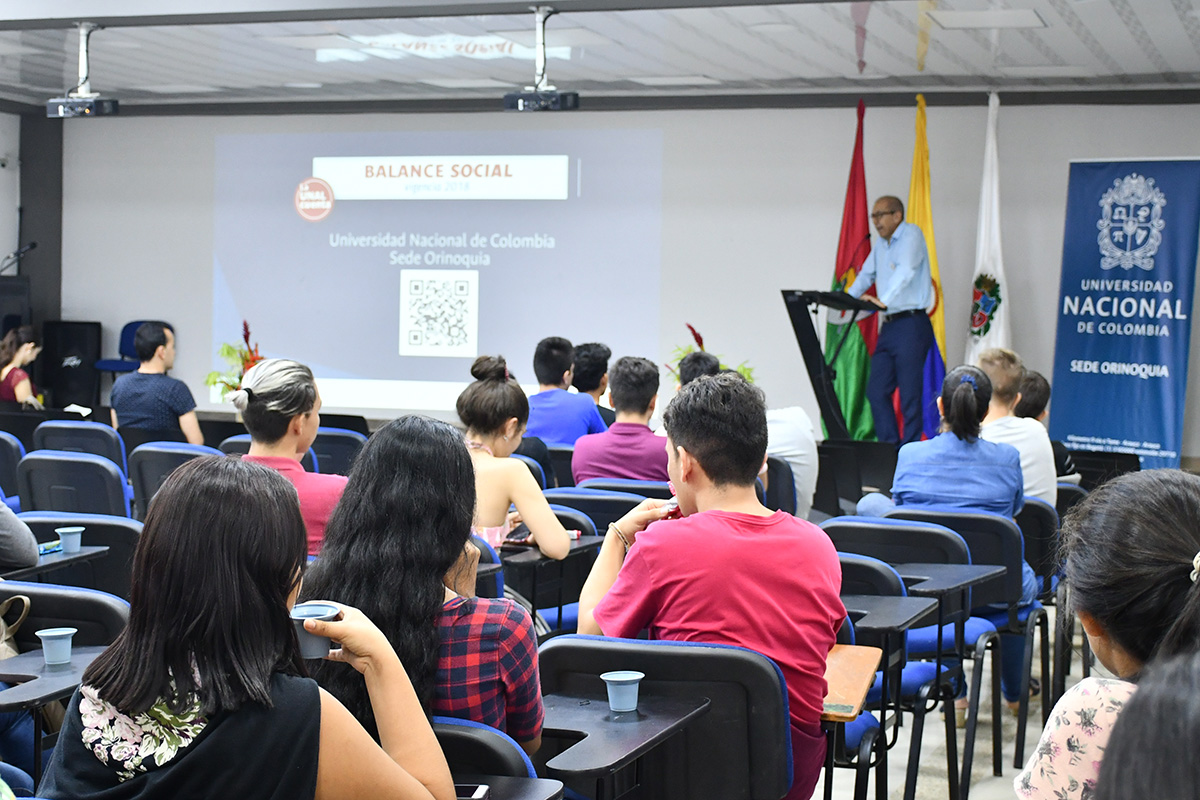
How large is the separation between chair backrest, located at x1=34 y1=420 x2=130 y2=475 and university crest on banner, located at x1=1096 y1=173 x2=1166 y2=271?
6.03 meters

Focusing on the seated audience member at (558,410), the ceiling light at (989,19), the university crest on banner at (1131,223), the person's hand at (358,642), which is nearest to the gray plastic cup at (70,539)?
the person's hand at (358,642)

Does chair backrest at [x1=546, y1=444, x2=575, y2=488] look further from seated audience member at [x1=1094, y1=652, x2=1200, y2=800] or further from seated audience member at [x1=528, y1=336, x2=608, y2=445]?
seated audience member at [x1=1094, y1=652, x2=1200, y2=800]

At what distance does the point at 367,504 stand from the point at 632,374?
2.80 metres

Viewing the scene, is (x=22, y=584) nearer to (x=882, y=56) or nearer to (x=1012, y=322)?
(x=882, y=56)

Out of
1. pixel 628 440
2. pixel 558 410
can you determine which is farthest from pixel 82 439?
pixel 628 440

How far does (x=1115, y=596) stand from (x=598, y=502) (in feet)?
7.88

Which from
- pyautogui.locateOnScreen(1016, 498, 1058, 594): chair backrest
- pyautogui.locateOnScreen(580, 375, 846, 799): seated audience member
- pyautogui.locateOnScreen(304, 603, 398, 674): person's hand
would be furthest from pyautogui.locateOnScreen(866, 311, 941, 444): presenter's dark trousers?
pyautogui.locateOnScreen(304, 603, 398, 674): person's hand

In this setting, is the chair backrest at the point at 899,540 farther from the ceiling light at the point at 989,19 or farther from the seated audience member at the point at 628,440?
the ceiling light at the point at 989,19

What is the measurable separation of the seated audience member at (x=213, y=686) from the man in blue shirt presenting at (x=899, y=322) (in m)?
6.92

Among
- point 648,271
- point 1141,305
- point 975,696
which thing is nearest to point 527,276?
point 648,271

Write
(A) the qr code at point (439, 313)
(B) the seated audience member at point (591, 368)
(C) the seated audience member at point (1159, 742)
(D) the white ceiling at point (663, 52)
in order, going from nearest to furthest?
(C) the seated audience member at point (1159, 742), (B) the seated audience member at point (591, 368), (D) the white ceiling at point (663, 52), (A) the qr code at point (439, 313)

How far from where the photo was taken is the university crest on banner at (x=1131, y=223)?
24.5 feet

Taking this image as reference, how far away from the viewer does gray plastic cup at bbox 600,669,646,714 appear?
5.98 feet

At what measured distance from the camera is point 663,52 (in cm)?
761
